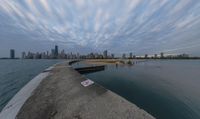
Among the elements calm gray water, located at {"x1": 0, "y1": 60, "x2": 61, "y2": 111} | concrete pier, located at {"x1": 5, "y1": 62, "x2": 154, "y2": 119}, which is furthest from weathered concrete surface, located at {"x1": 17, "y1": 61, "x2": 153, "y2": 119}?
calm gray water, located at {"x1": 0, "y1": 60, "x2": 61, "y2": 111}

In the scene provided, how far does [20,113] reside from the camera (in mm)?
6359

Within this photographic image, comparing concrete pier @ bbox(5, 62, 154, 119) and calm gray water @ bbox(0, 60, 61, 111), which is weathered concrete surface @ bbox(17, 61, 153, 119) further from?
calm gray water @ bbox(0, 60, 61, 111)

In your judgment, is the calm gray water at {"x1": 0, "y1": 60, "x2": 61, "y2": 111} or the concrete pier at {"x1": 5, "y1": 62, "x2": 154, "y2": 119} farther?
the calm gray water at {"x1": 0, "y1": 60, "x2": 61, "y2": 111}

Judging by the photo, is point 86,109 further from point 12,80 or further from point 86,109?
point 12,80

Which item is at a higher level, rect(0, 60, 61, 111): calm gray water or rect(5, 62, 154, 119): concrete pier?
rect(5, 62, 154, 119): concrete pier

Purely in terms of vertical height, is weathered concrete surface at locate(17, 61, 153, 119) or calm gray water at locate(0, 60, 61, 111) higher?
weathered concrete surface at locate(17, 61, 153, 119)

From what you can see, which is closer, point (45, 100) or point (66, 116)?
point (66, 116)

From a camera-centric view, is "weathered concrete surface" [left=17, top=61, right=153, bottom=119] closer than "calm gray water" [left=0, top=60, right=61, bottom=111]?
Yes

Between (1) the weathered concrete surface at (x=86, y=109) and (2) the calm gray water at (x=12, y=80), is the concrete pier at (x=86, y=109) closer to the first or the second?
(1) the weathered concrete surface at (x=86, y=109)

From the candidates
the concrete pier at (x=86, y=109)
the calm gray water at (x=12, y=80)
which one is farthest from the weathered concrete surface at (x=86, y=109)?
the calm gray water at (x=12, y=80)

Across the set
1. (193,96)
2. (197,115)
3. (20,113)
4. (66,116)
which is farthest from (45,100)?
(193,96)

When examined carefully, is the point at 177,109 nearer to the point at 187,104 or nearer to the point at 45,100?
the point at 187,104

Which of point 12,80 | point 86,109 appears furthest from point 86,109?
point 12,80

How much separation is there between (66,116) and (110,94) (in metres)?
2.73
